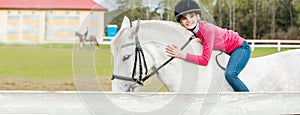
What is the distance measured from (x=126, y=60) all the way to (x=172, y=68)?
305mm

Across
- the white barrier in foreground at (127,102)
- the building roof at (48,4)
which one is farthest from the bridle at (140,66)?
the building roof at (48,4)

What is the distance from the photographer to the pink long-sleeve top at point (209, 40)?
8.78 ft

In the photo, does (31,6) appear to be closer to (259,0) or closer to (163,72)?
(259,0)

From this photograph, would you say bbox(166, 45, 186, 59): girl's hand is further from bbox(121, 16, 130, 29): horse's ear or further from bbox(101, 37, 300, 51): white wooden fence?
bbox(101, 37, 300, 51): white wooden fence

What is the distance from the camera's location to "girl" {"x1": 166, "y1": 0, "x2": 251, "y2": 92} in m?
2.68

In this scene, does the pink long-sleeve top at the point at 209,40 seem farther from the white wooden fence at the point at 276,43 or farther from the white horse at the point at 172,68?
the white wooden fence at the point at 276,43

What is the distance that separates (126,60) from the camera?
2865 millimetres

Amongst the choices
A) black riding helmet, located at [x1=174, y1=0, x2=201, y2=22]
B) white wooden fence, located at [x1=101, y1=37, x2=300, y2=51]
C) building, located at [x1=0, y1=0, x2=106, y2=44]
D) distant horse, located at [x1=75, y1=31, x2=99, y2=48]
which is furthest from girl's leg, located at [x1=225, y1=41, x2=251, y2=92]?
building, located at [x1=0, y1=0, x2=106, y2=44]

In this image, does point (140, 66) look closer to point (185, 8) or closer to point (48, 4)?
point (185, 8)

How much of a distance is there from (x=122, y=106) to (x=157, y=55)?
2.63 feet

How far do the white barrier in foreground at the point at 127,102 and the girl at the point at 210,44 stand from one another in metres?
0.44

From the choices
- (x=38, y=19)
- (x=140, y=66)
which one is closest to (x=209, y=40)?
(x=140, y=66)

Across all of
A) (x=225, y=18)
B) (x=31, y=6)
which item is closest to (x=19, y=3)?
(x=31, y=6)

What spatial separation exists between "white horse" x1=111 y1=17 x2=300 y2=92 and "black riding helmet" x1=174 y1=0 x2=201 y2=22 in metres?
0.15
